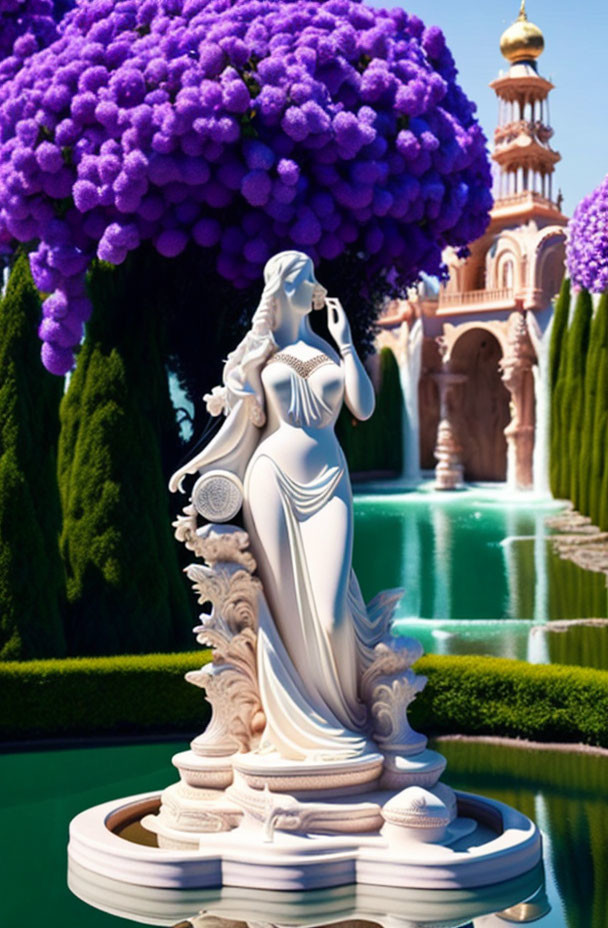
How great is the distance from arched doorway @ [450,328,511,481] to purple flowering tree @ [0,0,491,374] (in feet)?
65.9

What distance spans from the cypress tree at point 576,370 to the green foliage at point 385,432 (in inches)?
320

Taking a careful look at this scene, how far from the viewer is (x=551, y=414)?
939 inches

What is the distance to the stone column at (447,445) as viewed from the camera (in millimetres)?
27859

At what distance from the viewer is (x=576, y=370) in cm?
2150

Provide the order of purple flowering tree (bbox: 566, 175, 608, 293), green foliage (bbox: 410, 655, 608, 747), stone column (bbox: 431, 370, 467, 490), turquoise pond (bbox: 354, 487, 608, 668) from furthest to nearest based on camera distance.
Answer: stone column (bbox: 431, 370, 467, 490) < purple flowering tree (bbox: 566, 175, 608, 293) < turquoise pond (bbox: 354, 487, 608, 668) < green foliage (bbox: 410, 655, 608, 747)

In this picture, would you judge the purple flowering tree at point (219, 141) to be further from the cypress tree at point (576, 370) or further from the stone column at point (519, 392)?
the stone column at point (519, 392)

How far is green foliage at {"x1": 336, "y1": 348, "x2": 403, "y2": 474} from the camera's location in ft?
97.1

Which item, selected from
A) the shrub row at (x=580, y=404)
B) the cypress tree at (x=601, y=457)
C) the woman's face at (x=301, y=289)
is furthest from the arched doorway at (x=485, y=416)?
the woman's face at (x=301, y=289)

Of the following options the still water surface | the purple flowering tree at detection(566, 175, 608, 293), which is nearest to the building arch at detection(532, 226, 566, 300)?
the purple flowering tree at detection(566, 175, 608, 293)

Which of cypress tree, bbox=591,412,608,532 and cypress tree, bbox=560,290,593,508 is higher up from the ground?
cypress tree, bbox=560,290,593,508

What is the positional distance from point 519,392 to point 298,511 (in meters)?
22.1

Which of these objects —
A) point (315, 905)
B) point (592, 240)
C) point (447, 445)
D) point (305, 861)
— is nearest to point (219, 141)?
point (305, 861)

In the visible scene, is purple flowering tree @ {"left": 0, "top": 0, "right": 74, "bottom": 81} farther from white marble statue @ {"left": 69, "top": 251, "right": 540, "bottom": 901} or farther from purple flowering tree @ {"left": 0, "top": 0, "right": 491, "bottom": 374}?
white marble statue @ {"left": 69, "top": 251, "right": 540, "bottom": 901}

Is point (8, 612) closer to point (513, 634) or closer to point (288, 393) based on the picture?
point (288, 393)
